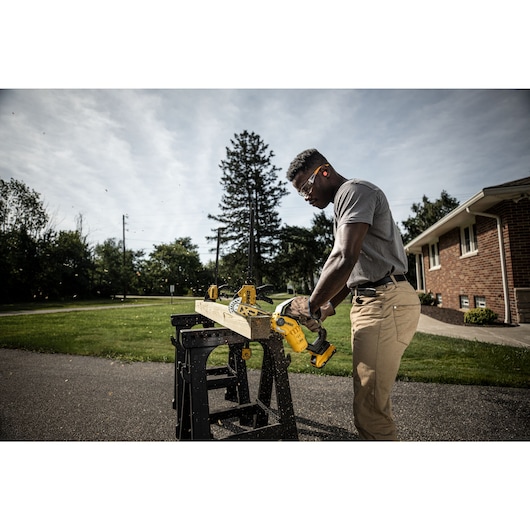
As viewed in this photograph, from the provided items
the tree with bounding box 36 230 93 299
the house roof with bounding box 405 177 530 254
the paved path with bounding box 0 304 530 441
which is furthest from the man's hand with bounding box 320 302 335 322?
the tree with bounding box 36 230 93 299

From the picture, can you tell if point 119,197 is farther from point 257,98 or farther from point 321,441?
point 321,441

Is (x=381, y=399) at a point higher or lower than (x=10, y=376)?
higher

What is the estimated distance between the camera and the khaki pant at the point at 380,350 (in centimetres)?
108

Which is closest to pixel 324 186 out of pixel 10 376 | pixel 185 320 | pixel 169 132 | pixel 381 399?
pixel 381 399

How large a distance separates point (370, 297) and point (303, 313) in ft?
1.07

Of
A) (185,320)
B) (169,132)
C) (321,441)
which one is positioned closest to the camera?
(321,441)

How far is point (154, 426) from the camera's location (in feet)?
6.06

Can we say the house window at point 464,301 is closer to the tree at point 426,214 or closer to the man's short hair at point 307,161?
the man's short hair at point 307,161

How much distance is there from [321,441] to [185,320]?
124 cm

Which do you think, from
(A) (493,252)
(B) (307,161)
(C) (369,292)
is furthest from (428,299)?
(B) (307,161)

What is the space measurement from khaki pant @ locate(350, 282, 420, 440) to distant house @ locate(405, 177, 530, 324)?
112 inches

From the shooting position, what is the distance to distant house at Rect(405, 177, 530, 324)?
3.07 metres

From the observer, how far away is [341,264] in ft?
3.30

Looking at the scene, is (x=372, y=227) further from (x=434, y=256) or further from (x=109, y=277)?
(x=109, y=277)
